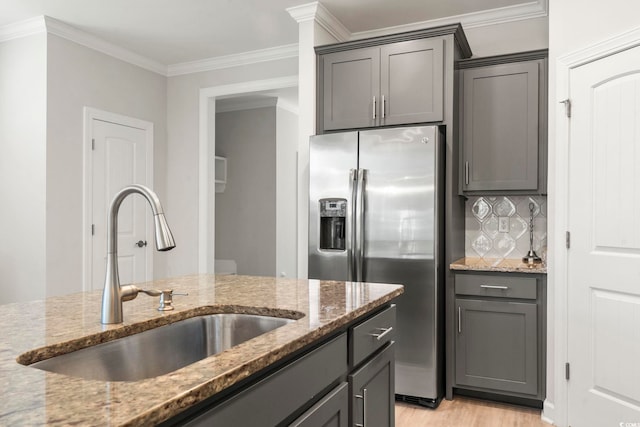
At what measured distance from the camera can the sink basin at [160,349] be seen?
119 cm

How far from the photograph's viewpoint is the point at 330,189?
10.7 feet

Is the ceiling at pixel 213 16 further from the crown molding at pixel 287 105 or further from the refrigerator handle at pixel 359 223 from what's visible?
the crown molding at pixel 287 105

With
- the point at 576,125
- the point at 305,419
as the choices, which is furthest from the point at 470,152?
the point at 305,419

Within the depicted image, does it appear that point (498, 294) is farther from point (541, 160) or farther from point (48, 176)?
point (48, 176)

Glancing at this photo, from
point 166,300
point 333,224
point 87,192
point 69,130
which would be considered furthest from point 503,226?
point 69,130

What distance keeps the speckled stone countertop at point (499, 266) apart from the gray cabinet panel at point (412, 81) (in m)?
0.97

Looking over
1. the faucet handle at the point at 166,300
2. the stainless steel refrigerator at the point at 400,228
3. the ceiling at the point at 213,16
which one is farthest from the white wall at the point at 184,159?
the faucet handle at the point at 166,300

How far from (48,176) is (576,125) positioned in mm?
3744

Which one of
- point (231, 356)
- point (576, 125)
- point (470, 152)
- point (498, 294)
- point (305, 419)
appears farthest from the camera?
point (470, 152)

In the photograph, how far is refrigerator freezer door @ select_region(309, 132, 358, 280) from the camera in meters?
3.17

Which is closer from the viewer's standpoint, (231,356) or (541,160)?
(231,356)

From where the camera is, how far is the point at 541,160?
3133 millimetres

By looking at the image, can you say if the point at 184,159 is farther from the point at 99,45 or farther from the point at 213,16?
the point at 213,16

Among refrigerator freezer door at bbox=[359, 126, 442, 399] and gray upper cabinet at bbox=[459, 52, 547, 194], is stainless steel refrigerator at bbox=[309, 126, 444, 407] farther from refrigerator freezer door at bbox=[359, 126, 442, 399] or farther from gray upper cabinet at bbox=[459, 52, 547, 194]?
gray upper cabinet at bbox=[459, 52, 547, 194]
